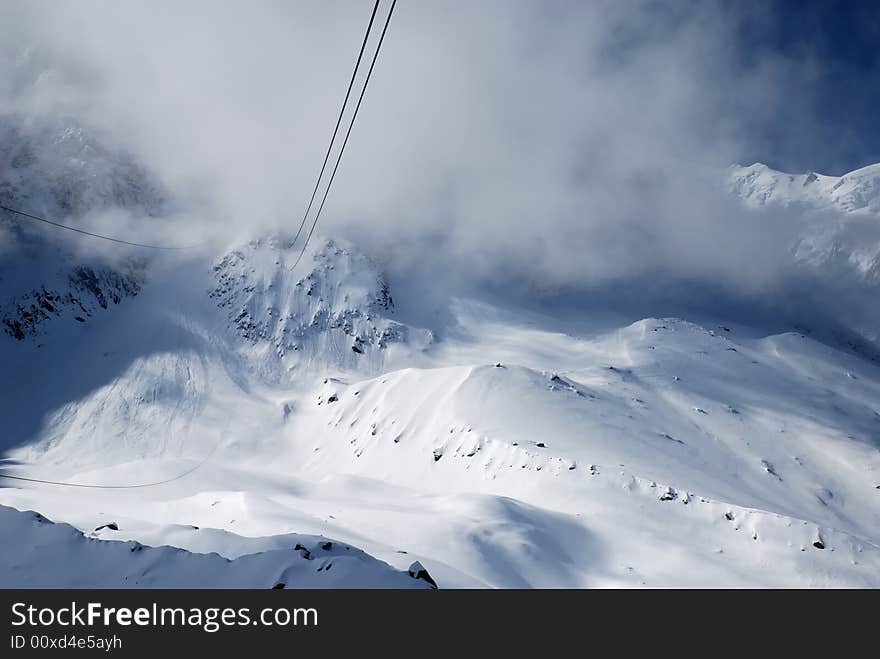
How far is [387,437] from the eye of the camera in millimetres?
60750

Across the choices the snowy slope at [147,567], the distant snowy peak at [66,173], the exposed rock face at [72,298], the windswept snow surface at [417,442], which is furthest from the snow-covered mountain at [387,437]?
the distant snowy peak at [66,173]

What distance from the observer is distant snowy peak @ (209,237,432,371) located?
110m

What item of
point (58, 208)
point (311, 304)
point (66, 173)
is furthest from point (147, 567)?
point (66, 173)

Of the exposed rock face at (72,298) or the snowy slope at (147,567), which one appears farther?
the exposed rock face at (72,298)

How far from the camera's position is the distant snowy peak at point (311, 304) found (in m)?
110

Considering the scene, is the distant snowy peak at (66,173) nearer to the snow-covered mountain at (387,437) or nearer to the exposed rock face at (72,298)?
the snow-covered mountain at (387,437)

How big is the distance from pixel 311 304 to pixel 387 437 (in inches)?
2585

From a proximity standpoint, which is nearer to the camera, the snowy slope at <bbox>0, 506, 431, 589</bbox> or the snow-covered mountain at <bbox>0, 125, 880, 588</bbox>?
the snowy slope at <bbox>0, 506, 431, 589</bbox>

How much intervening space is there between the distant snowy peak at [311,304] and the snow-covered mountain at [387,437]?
2.01 ft

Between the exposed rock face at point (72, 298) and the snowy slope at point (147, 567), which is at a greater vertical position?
the exposed rock face at point (72, 298)

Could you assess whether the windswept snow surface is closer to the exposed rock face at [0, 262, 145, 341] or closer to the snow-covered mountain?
the snow-covered mountain

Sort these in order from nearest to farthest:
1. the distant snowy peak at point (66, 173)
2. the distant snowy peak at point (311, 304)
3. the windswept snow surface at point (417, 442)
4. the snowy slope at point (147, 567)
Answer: the snowy slope at point (147, 567), the windswept snow surface at point (417, 442), the distant snowy peak at point (311, 304), the distant snowy peak at point (66, 173)

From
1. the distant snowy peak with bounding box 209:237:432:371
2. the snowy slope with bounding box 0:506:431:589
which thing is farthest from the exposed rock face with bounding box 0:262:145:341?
the snowy slope with bounding box 0:506:431:589

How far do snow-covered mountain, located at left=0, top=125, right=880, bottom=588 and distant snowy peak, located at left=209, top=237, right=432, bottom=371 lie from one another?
613 mm
